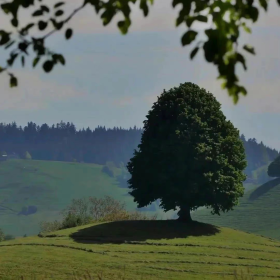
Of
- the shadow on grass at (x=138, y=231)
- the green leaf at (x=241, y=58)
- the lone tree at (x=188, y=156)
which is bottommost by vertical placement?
the green leaf at (x=241, y=58)

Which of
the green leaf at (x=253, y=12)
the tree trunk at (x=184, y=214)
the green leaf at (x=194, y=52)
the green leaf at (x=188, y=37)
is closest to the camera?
the green leaf at (x=194, y=52)

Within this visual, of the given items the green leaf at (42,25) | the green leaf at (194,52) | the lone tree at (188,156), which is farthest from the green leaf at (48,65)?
the lone tree at (188,156)

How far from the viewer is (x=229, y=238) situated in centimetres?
5800

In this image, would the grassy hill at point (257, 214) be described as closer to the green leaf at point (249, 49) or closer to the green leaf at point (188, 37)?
the green leaf at point (188, 37)

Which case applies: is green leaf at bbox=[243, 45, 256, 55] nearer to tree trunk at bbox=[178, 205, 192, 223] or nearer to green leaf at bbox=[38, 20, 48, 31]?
green leaf at bbox=[38, 20, 48, 31]

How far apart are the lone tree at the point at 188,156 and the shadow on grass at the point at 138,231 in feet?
7.16

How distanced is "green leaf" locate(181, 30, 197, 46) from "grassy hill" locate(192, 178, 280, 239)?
114m

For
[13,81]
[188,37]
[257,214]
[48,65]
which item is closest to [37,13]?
[48,65]

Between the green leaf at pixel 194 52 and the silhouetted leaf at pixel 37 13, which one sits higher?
the silhouetted leaf at pixel 37 13

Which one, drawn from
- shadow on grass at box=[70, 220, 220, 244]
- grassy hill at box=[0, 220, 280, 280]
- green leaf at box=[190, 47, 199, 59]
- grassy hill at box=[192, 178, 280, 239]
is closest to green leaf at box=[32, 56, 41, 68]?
green leaf at box=[190, 47, 199, 59]

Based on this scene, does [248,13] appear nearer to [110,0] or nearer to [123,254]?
[110,0]

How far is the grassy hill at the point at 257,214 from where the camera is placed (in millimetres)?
126750

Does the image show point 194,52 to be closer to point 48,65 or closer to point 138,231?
point 48,65

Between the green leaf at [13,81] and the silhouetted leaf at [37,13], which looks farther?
the green leaf at [13,81]
